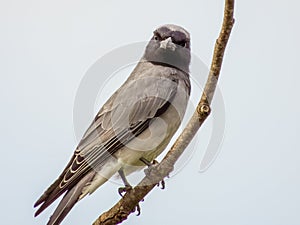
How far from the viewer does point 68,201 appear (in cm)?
594

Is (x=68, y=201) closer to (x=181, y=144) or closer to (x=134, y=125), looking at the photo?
(x=134, y=125)

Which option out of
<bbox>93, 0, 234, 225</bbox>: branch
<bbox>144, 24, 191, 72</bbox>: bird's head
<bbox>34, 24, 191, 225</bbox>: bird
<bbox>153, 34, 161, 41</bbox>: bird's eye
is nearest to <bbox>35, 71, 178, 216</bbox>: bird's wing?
<bbox>34, 24, 191, 225</bbox>: bird

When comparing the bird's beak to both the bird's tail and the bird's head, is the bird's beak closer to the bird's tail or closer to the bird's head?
the bird's head

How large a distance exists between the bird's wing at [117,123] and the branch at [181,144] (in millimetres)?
646

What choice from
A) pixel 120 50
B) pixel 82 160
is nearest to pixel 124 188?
pixel 82 160

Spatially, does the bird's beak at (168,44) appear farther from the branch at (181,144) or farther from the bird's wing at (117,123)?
the branch at (181,144)

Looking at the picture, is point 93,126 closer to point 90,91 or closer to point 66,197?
point 90,91

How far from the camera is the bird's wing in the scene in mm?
6279

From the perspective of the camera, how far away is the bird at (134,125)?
6.23 m

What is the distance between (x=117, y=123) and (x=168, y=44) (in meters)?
1.13

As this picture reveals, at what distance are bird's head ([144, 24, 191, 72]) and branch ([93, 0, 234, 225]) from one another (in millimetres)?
1962

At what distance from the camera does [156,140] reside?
6.53 metres

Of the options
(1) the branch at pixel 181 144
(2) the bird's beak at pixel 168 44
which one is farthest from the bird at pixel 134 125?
(1) the branch at pixel 181 144

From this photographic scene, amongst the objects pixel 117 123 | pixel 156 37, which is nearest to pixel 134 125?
pixel 117 123
